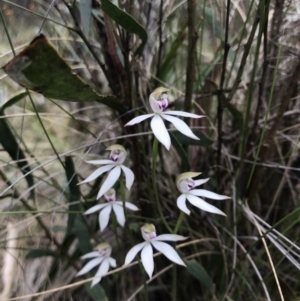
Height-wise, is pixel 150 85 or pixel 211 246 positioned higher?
pixel 150 85

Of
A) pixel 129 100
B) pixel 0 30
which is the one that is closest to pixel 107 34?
pixel 129 100

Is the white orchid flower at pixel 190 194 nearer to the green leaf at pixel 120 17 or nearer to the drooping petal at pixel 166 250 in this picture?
the drooping petal at pixel 166 250

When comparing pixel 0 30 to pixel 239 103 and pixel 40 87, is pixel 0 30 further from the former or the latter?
pixel 239 103

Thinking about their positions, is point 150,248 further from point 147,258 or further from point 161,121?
point 161,121

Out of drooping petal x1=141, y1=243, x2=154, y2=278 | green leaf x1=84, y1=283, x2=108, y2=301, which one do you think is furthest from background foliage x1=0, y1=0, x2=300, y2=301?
drooping petal x1=141, y1=243, x2=154, y2=278

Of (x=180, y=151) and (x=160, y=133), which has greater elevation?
(x=160, y=133)

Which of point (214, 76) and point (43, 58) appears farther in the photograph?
point (214, 76)

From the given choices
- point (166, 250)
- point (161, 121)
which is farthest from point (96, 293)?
point (161, 121)
